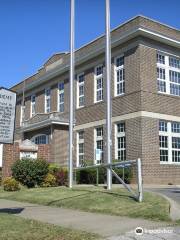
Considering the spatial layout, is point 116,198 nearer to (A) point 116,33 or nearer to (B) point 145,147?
(B) point 145,147

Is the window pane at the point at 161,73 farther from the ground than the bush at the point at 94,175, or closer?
farther from the ground

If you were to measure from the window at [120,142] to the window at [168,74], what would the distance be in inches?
138

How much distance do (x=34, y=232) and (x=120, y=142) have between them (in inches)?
708

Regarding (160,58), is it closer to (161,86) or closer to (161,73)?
(161,73)

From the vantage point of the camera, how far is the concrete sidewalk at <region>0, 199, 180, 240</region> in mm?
8688

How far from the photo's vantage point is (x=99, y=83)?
2914 cm

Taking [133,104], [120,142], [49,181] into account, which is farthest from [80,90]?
[49,181]

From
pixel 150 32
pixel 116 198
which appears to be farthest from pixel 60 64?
pixel 116 198

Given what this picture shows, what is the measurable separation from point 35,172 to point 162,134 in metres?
8.78

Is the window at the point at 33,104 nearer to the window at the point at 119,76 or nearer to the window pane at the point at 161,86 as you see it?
the window at the point at 119,76

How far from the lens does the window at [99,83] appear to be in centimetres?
2891

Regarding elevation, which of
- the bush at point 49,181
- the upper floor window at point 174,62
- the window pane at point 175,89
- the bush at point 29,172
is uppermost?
the upper floor window at point 174,62

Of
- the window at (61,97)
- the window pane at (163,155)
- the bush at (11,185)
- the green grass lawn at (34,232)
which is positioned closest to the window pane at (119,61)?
the window pane at (163,155)

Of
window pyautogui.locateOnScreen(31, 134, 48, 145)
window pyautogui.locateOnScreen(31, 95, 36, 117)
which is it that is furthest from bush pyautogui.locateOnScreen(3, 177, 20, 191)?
window pyautogui.locateOnScreen(31, 95, 36, 117)
